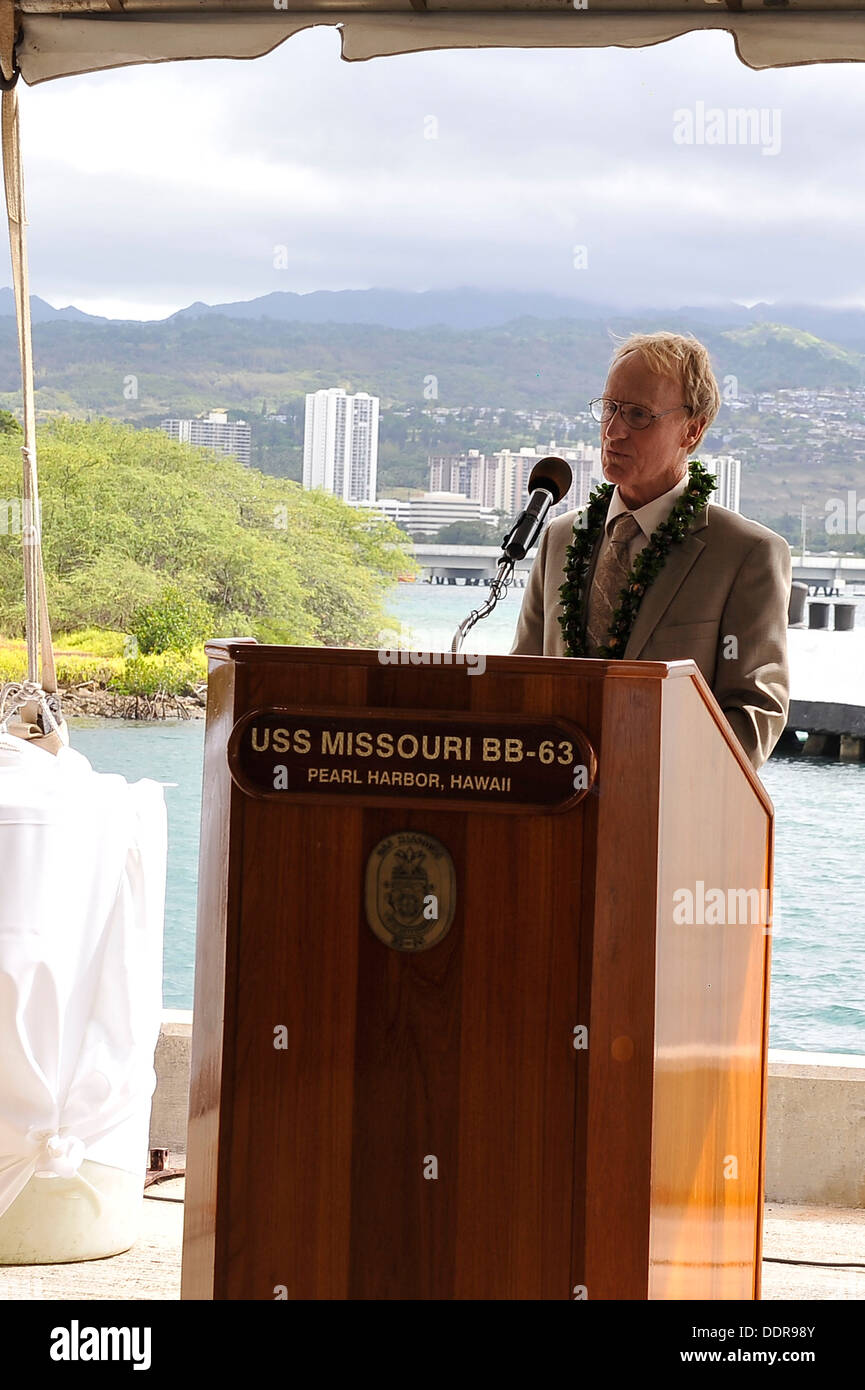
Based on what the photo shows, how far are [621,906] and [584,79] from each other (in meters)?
41.4

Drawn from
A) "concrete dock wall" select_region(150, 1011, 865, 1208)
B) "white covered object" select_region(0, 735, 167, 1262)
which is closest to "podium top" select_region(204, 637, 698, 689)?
"white covered object" select_region(0, 735, 167, 1262)

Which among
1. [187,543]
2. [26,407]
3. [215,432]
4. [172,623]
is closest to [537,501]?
[26,407]

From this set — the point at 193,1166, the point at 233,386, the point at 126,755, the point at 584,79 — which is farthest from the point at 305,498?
the point at 193,1166

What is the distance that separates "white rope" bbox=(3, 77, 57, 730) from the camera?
2951mm

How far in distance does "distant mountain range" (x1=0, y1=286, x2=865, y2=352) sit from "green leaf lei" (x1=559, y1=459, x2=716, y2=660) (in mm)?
29668

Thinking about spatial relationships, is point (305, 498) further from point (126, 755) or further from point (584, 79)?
point (584, 79)

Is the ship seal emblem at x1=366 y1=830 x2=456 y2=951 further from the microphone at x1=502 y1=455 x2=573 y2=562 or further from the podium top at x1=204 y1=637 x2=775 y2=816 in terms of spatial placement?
the microphone at x1=502 y1=455 x2=573 y2=562

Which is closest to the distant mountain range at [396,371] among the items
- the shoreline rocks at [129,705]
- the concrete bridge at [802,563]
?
the concrete bridge at [802,563]

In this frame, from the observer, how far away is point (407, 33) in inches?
109

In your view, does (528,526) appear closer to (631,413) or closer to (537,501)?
(537,501)

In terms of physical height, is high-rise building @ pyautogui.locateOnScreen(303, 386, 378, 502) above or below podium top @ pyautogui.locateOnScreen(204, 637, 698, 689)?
above

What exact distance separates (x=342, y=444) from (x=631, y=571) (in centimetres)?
2638

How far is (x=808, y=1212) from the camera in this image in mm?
2941

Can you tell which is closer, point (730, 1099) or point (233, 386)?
point (730, 1099)
